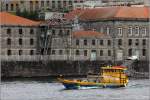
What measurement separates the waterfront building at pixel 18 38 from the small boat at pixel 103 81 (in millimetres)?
27776

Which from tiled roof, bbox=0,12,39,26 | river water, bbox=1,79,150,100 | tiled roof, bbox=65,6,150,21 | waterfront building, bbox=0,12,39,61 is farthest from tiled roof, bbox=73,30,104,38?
river water, bbox=1,79,150,100

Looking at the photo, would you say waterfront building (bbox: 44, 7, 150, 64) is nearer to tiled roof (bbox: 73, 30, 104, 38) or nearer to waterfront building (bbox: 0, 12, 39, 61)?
tiled roof (bbox: 73, 30, 104, 38)

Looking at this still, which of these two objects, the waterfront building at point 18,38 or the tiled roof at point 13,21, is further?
the tiled roof at point 13,21

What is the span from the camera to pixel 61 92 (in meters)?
119

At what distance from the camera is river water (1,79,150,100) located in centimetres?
10962

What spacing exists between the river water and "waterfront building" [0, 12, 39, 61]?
24343 millimetres

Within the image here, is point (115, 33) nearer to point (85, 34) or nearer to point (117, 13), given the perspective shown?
point (117, 13)

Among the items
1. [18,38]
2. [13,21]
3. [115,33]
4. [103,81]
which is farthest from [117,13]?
[103,81]

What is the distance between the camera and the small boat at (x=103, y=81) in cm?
12612

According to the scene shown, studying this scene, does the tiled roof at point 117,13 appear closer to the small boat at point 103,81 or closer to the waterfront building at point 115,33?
the waterfront building at point 115,33

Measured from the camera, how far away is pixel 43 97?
10994 cm

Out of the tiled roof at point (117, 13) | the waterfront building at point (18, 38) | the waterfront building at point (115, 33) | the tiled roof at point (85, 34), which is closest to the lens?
the waterfront building at point (18, 38)

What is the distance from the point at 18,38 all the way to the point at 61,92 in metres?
41.1

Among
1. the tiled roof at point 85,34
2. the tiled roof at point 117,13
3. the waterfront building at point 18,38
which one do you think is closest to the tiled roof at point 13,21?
the waterfront building at point 18,38
